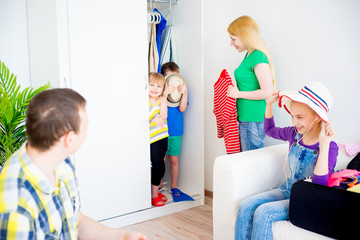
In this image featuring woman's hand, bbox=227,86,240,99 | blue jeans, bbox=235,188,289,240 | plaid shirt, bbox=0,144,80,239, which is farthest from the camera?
woman's hand, bbox=227,86,240,99

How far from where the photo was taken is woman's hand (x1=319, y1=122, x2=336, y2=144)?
1608 mm

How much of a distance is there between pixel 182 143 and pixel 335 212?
178 cm

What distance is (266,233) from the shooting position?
160cm

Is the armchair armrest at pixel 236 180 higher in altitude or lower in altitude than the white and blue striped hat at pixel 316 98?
lower

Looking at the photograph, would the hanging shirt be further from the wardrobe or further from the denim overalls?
the denim overalls

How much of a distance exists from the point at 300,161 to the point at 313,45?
89cm

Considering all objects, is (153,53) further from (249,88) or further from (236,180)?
(236,180)

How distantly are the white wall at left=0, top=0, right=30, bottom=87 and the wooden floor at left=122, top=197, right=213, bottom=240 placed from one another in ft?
4.67

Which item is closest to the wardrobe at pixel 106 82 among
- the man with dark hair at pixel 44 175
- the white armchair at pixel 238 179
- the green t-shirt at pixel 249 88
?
the green t-shirt at pixel 249 88

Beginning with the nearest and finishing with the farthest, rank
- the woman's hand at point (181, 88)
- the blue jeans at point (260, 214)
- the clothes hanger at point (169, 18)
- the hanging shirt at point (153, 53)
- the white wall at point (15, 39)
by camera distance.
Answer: the blue jeans at point (260, 214)
the white wall at point (15, 39)
the woman's hand at point (181, 88)
the hanging shirt at point (153, 53)
the clothes hanger at point (169, 18)

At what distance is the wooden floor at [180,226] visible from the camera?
7.77ft

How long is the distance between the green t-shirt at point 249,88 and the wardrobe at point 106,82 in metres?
0.71

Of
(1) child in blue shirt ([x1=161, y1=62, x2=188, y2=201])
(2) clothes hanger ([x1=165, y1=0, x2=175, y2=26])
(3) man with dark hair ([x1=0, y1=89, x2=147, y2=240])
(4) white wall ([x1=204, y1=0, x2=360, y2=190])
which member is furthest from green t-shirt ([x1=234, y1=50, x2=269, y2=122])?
(3) man with dark hair ([x1=0, y1=89, x2=147, y2=240])

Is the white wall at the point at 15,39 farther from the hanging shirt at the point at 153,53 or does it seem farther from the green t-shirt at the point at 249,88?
the green t-shirt at the point at 249,88
